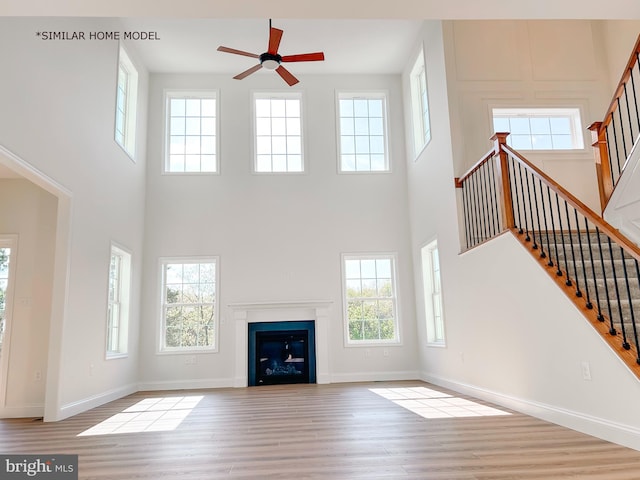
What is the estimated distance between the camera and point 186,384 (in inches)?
308

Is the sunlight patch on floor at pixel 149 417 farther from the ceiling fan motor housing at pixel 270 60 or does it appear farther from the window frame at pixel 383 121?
the window frame at pixel 383 121

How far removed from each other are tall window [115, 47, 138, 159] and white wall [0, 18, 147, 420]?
14.7 inches

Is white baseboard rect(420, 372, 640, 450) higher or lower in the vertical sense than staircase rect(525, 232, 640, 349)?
lower

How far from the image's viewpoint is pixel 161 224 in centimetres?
829

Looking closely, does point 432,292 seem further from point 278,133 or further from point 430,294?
point 278,133

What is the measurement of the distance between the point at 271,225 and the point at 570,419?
5.61m

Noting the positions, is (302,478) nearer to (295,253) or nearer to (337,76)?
(295,253)

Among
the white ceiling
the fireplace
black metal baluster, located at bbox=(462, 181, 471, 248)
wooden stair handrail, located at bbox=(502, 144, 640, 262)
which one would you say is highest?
the white ceiling

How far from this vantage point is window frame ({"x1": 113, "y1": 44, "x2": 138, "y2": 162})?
7.46 meters

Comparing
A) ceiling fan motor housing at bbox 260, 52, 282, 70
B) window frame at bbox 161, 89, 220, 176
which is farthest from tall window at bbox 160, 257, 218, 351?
ceiling fan motor housing at bbox 260, 52, 282, 70

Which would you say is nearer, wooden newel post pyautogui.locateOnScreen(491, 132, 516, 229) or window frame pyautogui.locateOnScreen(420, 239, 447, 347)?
wooden newel post pyautogui.locateOnScreen(491, 132, 516, 229)

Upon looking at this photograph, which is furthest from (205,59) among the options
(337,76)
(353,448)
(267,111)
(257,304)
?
(353,448)

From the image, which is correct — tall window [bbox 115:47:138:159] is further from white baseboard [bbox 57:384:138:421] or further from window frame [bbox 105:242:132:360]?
white baseboard [bbox 57:384:138:421]

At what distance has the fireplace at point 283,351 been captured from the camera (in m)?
8.05
